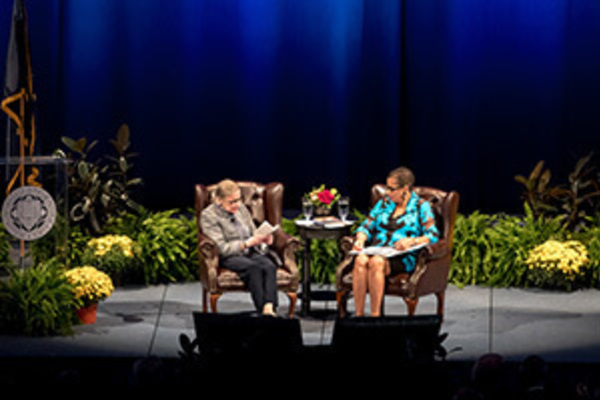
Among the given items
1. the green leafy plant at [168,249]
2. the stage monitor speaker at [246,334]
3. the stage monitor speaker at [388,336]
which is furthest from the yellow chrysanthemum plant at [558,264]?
the stage monitor speaker at [246,334]

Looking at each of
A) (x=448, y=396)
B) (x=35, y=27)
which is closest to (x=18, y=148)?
(x=35, y=27)

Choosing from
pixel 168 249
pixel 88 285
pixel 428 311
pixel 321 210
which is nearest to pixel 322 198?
pixel 321 210

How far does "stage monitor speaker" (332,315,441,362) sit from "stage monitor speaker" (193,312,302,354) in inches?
3.4

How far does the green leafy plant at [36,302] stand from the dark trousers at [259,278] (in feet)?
2.94

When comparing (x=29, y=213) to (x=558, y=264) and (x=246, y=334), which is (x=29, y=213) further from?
(x=246, y=334)

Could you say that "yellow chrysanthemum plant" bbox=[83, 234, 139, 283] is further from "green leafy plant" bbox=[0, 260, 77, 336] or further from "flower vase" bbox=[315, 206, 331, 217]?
"flower vase" bbox=[315, 206, 331, 217]

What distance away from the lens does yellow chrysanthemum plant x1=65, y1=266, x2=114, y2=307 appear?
593 cm

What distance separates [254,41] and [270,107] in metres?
0.51

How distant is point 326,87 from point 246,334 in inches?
252

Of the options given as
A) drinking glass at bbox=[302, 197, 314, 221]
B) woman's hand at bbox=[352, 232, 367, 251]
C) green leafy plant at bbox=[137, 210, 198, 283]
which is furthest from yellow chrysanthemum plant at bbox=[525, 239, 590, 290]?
green leafy plant at bbox=[137, 210, 198, 283]

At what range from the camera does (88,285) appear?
19.5 ft

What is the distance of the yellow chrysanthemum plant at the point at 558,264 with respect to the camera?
6797 millimetres

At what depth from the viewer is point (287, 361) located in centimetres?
186

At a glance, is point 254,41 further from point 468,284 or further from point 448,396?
point 448,396
